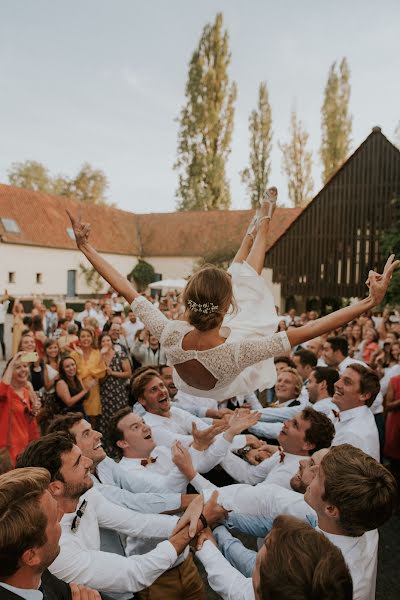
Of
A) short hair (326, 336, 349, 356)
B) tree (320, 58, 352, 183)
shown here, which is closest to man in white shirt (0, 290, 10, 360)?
short hair (326, 336, 349, 356)

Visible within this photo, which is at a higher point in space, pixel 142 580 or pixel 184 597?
pixel 142 580

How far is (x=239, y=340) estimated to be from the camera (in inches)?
120

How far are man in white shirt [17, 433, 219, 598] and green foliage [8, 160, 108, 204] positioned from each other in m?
45.1

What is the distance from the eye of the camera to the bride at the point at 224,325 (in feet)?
9.11

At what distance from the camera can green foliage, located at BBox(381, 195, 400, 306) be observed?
596 inches

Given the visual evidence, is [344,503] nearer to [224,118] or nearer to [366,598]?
[366,598]

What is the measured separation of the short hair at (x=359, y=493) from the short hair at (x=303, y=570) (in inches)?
23.5

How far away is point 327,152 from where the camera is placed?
36.0 meters

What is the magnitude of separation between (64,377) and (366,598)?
4.64m

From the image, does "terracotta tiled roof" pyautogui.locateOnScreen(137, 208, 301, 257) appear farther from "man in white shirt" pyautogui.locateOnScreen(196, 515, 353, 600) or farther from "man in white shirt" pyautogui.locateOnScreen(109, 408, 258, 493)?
Answer: "man in white shirt" pyautogui.locateOnScreen(196, 515, 353, 600)

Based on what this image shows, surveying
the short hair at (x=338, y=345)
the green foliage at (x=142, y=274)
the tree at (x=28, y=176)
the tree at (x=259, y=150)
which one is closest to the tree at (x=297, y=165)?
the tree at (x=259, y=150)

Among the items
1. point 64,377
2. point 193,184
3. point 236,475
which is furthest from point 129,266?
point 236,475

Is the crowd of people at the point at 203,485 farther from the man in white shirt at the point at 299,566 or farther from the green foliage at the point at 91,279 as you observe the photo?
the green foliage at the point at 91,279

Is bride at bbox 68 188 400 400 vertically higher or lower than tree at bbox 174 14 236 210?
lower
